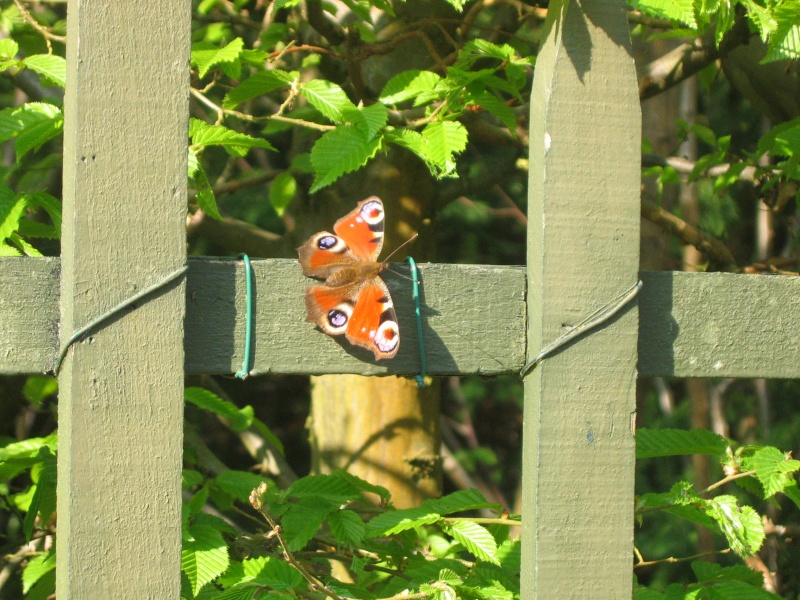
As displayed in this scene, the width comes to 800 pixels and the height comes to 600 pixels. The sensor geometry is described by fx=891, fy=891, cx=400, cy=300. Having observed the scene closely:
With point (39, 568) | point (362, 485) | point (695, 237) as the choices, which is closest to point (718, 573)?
point (362, 485)

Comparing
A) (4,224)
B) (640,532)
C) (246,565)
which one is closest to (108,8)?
(4,224)

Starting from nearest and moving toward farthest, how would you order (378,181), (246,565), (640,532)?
(246,565) < (378,181) < (640,532)

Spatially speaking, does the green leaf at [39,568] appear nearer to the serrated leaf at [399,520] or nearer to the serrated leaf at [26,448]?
the serrated leaf at [26,448]

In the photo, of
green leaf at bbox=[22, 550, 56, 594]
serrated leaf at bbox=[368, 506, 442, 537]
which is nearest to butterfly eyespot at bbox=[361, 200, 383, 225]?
serrated leaf at bbox=[368, 506, 442, 537]

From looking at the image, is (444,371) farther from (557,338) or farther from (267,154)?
(267,154)

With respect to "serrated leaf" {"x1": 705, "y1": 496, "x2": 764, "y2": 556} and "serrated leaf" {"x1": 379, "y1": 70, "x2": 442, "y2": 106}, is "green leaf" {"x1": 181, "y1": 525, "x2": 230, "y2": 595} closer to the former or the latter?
"serrated leaf" {"x1": 705, "y1": 496, "x2": 764, "y2": 556}

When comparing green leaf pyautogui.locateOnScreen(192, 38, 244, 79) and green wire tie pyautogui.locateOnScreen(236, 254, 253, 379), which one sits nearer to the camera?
green wire tie pyautogui.locateOnScreen(236, 254, 253, 379)
